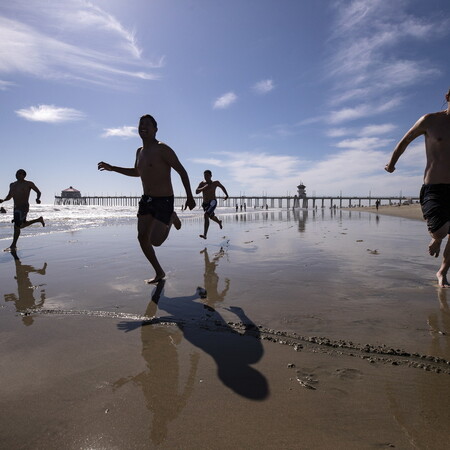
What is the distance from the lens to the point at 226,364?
5.63ft

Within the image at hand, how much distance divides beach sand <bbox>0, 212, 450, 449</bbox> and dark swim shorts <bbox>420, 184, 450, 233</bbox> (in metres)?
0.74

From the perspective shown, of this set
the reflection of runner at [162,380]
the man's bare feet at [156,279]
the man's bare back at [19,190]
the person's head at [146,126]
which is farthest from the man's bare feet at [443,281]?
the man's bare back at [19,190]

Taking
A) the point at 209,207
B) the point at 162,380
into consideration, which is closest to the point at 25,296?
the point at 162,380

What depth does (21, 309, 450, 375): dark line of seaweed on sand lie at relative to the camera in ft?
5.59

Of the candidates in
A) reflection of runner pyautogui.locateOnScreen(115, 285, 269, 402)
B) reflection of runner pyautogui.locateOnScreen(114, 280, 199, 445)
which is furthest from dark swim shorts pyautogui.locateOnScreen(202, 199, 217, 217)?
reflection of runner pyautogui.locateOnScreen(114, 280, 199, 445)

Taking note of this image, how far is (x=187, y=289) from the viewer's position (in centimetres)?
344

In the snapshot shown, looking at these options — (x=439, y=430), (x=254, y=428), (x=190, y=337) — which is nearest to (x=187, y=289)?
(x=190, y=337)

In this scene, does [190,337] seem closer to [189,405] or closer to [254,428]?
[189,405]

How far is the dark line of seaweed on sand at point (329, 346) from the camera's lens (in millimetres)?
1704

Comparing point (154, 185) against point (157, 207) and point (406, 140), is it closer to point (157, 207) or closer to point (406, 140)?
point (157, 207)

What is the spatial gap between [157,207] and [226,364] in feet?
8.53

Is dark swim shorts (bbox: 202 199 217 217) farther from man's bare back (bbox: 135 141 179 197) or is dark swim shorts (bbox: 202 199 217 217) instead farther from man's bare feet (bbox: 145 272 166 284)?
man's bare feet (bbox: 145 272 166 284)

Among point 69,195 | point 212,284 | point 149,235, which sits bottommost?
point 212,284

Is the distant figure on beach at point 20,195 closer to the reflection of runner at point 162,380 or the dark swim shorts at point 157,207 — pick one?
the dark swim shorts at point 157,207
